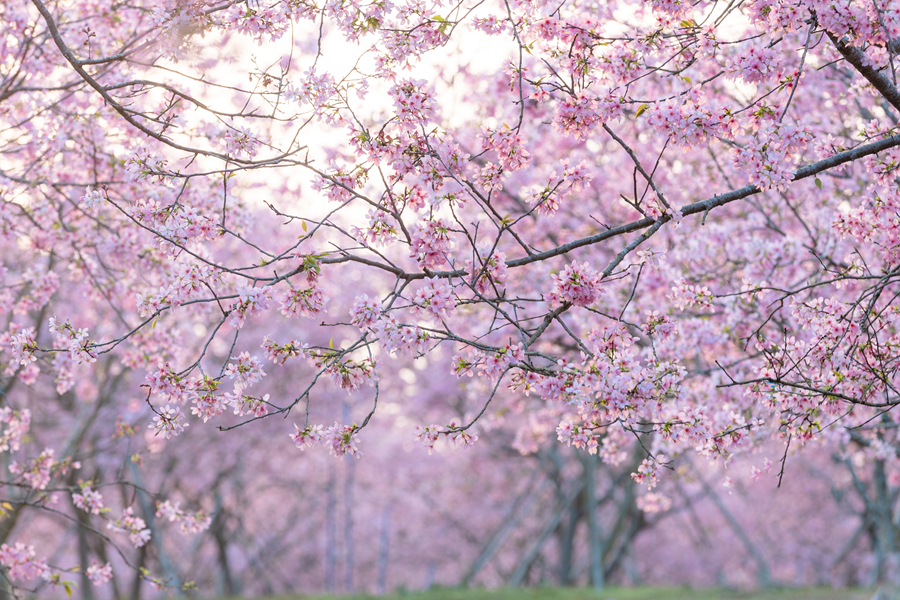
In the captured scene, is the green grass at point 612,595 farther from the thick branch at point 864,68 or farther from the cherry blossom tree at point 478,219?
the thick branch at point 864,68

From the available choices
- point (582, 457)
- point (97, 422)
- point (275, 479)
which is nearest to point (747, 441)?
point (582, 457)

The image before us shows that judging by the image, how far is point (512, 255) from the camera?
41.5 ft

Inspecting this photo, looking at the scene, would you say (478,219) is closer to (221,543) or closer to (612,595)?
(612,595)

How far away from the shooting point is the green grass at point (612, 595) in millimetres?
13406

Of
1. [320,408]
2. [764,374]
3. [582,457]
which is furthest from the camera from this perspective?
[320,408]

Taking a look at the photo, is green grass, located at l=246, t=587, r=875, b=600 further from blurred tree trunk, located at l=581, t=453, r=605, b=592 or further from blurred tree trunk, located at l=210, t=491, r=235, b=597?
blurred tree trunk, located at l=210, t=491, r=235, b=597

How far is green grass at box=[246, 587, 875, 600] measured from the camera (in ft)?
44.0

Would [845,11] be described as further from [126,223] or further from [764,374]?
[126,223]

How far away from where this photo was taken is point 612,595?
13.8 m

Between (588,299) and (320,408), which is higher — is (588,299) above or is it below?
below

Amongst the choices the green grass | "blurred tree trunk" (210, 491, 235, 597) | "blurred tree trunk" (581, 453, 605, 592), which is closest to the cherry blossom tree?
the green grass

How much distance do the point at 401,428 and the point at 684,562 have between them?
12691mm

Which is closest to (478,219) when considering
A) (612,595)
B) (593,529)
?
(612,595)

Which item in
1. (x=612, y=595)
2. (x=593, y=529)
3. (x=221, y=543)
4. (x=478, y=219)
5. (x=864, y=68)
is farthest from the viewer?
(x=221, y=543)
